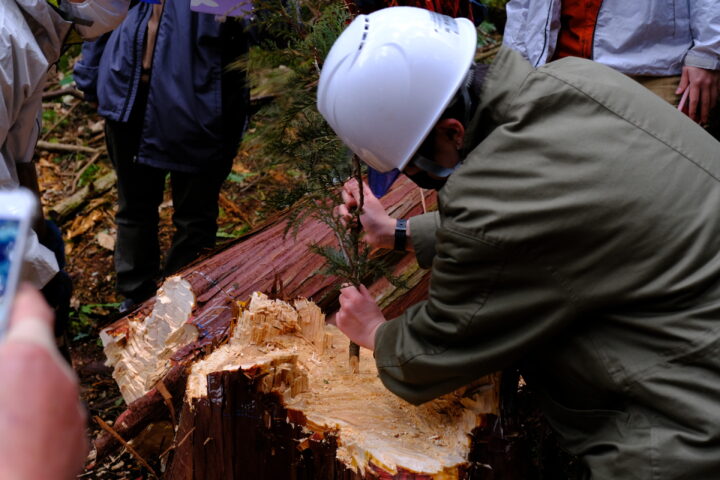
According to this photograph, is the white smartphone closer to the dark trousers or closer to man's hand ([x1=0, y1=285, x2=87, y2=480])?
man's hand ([x1=0, y1=285, x2=87, y2=480])

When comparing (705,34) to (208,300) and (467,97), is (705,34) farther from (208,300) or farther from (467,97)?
(208,300)

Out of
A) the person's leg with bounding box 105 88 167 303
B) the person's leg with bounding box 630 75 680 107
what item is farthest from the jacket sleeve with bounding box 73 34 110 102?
the person's leg with bounding box 630 75 680 107

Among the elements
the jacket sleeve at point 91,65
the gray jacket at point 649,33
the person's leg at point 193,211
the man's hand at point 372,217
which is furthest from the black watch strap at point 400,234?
the jacket sleeve at point 91,65

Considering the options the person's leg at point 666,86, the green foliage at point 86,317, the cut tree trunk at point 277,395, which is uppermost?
the person's leg at point 666,86

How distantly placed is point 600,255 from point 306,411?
110cm

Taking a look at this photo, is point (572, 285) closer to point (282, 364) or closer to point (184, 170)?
point (282, 364)

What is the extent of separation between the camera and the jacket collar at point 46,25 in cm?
260

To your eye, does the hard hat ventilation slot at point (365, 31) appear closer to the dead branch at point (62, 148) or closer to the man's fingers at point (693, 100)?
the man's fingers at point (693, 100)

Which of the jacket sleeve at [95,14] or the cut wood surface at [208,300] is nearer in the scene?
the cut wood surface at [208,300]

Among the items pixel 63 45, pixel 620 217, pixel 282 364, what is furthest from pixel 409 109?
pixel 63 45

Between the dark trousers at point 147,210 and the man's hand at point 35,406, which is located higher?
the man's hand at point 35,406

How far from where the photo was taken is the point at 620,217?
1.69m

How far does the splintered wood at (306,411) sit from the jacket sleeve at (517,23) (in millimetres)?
1761

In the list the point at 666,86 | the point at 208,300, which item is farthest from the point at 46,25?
the point at 666,86
